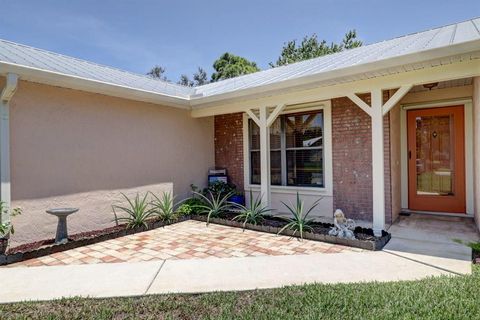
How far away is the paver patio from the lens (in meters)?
4.33

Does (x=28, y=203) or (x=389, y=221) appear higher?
(x=28, y=203)

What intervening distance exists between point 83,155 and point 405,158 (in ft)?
23.7

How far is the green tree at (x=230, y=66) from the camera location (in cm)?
2511

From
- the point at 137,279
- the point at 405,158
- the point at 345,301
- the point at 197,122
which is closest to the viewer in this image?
the point at 345,301

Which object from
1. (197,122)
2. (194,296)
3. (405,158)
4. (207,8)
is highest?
(207,8)

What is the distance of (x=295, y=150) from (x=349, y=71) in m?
2.91

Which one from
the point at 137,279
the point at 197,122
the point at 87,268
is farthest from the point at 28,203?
the point at 197,122

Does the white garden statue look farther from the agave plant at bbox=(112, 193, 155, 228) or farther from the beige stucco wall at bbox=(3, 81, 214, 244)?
the beige stucco wall at bbox=(3, 81, 214, 244)

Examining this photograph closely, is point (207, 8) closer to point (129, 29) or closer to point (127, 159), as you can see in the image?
point (129, 29)

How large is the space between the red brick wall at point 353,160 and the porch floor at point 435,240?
2.32ft

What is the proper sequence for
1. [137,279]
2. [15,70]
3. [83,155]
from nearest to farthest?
[137,279]
[15,70]
[83,155]

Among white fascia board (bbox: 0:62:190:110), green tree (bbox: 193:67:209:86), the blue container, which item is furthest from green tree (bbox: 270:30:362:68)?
white fascia board (bbox: 0:62:190:110)

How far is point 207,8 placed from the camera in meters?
9.49

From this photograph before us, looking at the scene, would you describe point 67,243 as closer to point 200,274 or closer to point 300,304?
point 200,274
